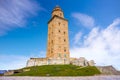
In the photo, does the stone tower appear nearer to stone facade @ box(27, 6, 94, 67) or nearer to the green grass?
→ stone facade @ box(27, 6, 94, 67)

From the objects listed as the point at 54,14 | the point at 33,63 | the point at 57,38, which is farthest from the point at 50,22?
the point at 33,63

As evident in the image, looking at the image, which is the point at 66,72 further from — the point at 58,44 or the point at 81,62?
the point at 58,44

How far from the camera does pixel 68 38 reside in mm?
89188

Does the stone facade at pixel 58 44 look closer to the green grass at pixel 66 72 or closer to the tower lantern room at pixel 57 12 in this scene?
the tower lantern room at pixel 57 12

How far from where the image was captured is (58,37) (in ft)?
281

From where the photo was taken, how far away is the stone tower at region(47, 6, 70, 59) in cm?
8319

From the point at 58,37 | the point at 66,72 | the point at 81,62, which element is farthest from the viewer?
the point at 58,37

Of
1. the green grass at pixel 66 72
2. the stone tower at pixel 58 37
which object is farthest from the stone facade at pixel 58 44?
the green grass at pixel 66 72

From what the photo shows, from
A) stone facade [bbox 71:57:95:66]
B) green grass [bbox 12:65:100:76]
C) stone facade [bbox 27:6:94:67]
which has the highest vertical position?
stone facade [bbox 27:6:94:67]

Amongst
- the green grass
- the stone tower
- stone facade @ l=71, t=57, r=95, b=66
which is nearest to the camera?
the green grass

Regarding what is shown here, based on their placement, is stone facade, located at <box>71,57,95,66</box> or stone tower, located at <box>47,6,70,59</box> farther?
stone tower, located at <box>47,6,70,59</box>

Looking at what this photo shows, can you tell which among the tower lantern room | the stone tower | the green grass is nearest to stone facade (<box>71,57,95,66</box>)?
the stone tower

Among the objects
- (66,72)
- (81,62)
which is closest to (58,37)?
(81,62)

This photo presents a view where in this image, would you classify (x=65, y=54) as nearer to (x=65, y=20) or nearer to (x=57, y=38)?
(x=57, y=38)
